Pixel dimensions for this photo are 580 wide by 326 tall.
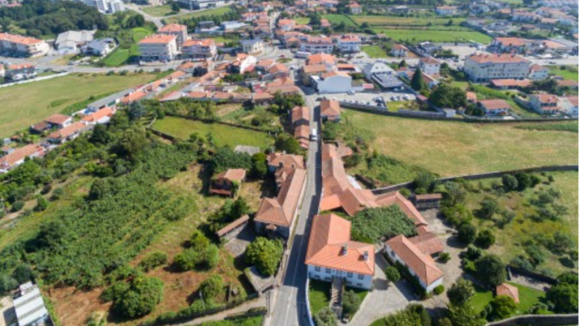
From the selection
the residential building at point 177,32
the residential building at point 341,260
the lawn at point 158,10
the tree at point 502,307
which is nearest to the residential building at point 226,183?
the residential building at point 341,260

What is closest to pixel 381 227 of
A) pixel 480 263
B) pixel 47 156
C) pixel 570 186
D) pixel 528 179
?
pixel 480 263

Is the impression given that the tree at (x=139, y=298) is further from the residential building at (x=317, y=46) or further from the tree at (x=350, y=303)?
the residential building at (x=317, y=46)

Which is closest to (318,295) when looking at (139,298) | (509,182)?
(139,298)

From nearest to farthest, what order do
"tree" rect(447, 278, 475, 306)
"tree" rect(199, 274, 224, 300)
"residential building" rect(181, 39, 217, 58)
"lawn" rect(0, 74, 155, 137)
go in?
"tree" rect(447, 278, 475, 306) → "tree" rect(199, 274, 224, 300) → "lawn" rect(0, 74, 155, 137) → "residential building" rect(181, 39, 217, 58)

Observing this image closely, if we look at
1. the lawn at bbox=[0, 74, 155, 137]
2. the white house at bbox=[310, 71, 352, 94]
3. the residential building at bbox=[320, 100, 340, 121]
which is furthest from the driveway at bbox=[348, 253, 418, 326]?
the lawn at bbox=[0, 74, 155, 137]

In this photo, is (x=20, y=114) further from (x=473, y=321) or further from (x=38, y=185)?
(x=473, y=321)

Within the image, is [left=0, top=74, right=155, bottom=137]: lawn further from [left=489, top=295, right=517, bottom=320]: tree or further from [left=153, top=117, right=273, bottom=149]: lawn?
[left=489, top=295, right=517, bottom=320]: tree
